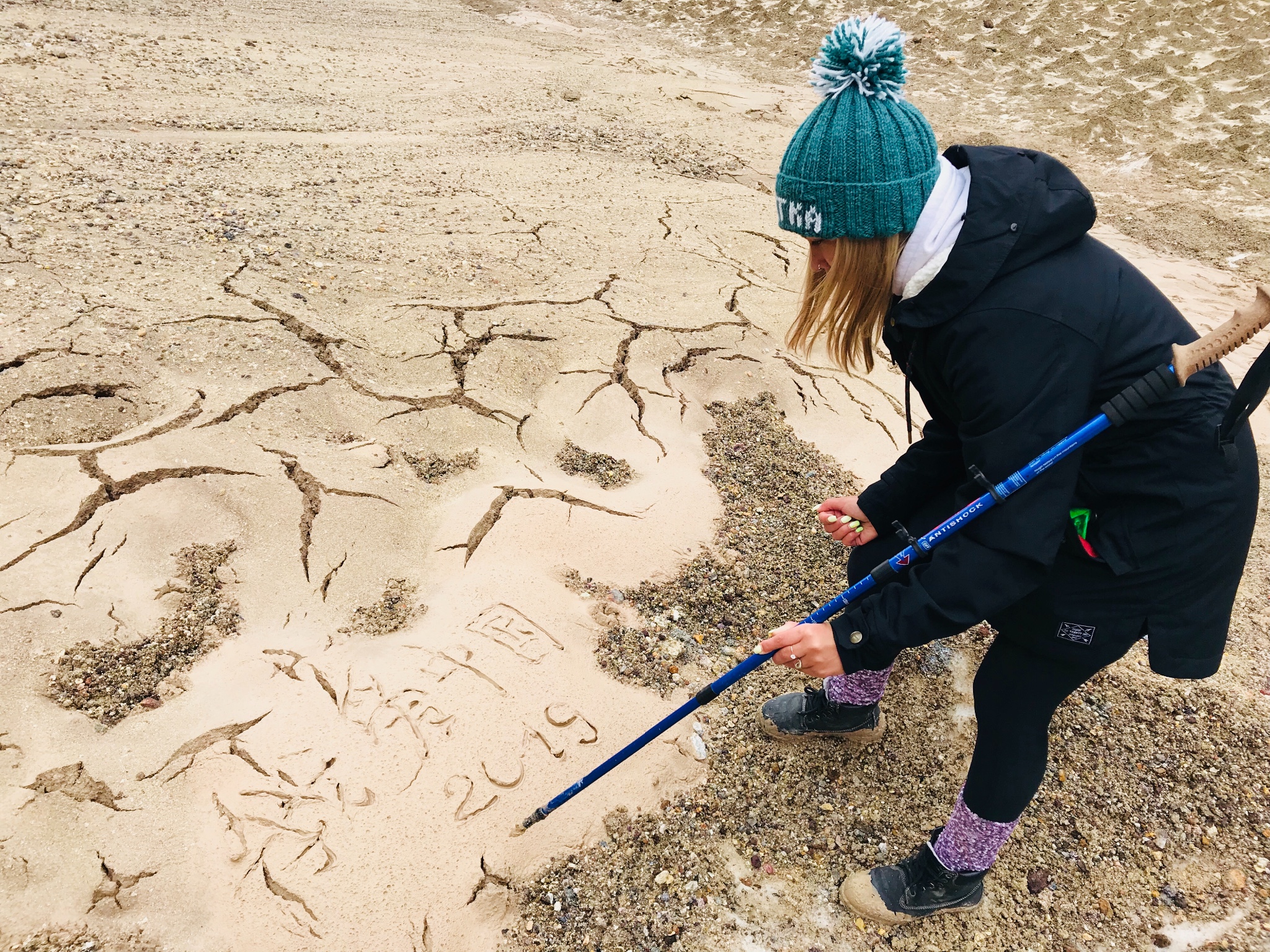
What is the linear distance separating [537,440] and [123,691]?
152cm

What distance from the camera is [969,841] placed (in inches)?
66.2

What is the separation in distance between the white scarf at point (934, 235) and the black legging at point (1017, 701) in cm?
66

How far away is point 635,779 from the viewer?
6.55 ft

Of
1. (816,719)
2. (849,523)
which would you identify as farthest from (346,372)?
(816,719)

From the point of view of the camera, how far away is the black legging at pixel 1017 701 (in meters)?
1.48

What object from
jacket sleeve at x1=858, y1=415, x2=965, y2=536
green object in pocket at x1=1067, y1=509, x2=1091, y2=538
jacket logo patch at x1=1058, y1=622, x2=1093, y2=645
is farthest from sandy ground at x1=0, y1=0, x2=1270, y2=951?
green object in pocket at x1=1067, y1=509, x2=1091, y2=538

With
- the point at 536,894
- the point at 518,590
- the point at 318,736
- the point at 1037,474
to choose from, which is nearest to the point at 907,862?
the point at 536,894

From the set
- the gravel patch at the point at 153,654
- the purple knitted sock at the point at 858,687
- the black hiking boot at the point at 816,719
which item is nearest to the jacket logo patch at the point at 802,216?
the purple knitted sock at the point at 858,687

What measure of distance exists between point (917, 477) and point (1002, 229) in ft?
2.38

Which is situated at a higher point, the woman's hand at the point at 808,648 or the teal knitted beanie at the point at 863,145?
the teal knitted beanie at the point at 863,145

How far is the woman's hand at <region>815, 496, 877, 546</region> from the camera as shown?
1978 mm

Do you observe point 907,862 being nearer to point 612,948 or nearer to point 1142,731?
point 612,948

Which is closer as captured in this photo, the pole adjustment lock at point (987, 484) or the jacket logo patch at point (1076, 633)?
the pole adjustment lock at point (987, 484)

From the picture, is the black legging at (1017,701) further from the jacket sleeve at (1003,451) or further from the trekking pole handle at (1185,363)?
the trekking pole handle at (1185,363)
